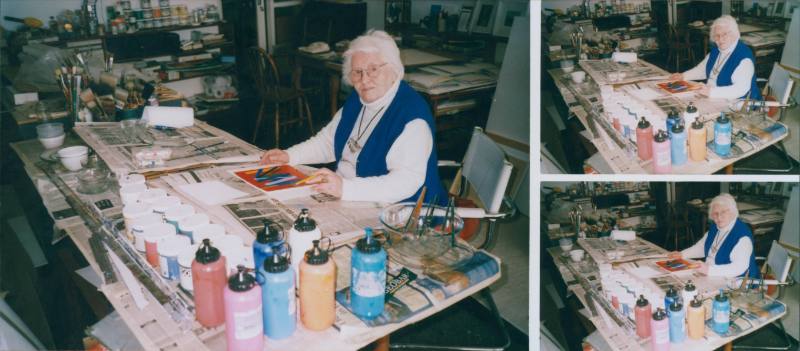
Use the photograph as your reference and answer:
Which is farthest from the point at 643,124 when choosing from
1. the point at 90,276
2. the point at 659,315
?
the point at 90,276

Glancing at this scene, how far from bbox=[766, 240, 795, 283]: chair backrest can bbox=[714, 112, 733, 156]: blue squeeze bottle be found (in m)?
0.32

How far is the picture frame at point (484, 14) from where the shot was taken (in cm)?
515

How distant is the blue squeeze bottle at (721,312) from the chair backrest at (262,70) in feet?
13.5

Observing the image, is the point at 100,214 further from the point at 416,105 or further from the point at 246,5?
the point at 246,5

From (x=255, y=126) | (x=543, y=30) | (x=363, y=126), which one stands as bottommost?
(x=255, y=126)

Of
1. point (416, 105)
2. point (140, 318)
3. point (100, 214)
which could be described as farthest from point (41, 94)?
point (140, 318)

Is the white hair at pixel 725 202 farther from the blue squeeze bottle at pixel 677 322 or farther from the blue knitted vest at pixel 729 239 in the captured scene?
the blue squeeze bottle at pixel 677 322

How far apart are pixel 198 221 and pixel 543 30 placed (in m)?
1.04

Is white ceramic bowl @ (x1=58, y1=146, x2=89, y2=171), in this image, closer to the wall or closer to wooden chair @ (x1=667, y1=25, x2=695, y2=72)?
wooden chair @ (x1=667, y1=25, x2=695, y2=72)

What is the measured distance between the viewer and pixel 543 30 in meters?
1.75

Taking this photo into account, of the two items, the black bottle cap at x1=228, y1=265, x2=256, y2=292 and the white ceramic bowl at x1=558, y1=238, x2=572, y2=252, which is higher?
the black bottle cap at x1=228, y1=265, x2=256, y2=292

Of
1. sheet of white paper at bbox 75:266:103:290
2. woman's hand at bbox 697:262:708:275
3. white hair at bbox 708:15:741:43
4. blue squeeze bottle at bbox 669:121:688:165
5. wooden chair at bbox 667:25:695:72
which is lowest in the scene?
sheet of white paper at bbox 75:266:103:290

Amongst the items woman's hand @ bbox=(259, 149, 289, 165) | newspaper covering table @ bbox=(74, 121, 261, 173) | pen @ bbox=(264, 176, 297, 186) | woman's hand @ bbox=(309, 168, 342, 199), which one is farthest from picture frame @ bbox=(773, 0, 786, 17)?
newspaper covering table @ bbox=(74, 121, 261, 173)

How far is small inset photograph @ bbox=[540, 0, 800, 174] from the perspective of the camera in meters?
1.71
